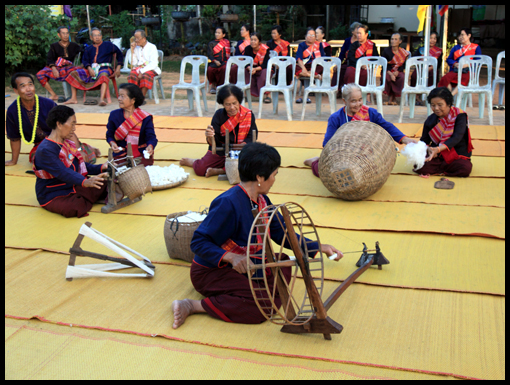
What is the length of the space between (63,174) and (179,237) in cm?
126

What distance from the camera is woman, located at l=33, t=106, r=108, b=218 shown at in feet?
11.8

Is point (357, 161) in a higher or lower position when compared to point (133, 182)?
higher

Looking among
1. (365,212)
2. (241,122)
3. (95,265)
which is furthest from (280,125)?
(95,265)

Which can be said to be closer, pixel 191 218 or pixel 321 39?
pixel 191 218

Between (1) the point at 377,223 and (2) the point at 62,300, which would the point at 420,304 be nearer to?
(1) the point at 377,223

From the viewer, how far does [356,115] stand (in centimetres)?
431

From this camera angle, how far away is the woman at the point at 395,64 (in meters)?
7.95

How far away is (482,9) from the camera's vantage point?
14.2m

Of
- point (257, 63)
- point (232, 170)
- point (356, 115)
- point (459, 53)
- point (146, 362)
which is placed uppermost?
point (459, 53)

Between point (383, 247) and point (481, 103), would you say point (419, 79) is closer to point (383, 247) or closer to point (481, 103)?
point (481, 103)

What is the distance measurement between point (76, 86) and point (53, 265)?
21.0 feet

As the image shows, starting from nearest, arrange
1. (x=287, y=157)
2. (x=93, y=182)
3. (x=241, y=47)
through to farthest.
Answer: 1. (x=93, y=182)
2. (x=287, y=157)
3. (x=241, y=47)

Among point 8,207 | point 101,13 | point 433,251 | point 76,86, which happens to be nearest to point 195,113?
point 76,86

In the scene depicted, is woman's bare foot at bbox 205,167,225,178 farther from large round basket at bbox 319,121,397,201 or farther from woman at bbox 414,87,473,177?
woman at bbox 414,87,473,177
